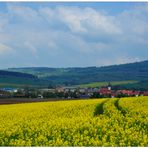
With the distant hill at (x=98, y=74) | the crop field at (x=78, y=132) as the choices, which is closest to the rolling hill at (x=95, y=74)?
the distant hill at (x=98, y=74)

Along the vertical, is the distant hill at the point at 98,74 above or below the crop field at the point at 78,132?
above

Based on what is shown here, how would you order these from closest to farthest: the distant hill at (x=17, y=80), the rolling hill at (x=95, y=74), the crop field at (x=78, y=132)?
the crop field at (x=78, y=132) → the distant hill at (x=17, y=80) → the rolling hill at (x=95, y=74)

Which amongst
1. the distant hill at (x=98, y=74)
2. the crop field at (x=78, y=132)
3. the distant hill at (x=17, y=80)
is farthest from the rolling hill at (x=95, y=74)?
the crop field at (x=78, y=132)

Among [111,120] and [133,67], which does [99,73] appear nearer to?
[133,67]

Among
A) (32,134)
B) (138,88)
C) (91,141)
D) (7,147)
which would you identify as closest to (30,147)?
(7,147)

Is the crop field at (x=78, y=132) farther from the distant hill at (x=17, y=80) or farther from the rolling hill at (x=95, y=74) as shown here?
the rolling hill at (x=95, y=74)

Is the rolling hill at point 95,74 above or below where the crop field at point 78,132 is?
above

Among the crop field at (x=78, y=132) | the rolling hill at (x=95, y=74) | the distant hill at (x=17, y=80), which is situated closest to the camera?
the crop field at (x=78, y=132)

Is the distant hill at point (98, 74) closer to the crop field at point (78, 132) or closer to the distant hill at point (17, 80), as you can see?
the distant hill at point (17, 80)

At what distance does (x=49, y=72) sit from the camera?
151500mm

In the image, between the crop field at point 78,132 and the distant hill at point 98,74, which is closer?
the crop field at point 78,132

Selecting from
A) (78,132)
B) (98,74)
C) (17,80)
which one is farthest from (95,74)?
(78,132)

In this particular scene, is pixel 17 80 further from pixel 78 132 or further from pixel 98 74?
pixel 78 132

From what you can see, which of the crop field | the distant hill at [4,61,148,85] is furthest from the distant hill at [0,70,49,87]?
the crop field
